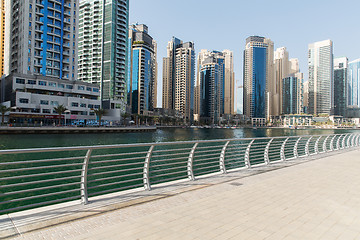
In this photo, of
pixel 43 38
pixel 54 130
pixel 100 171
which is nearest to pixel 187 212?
pixel 100 171

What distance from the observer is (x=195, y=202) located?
18.0ft

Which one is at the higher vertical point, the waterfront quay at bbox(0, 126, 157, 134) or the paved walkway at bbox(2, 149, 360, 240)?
the paved walkway at bbox(2, 149, 360, 240)

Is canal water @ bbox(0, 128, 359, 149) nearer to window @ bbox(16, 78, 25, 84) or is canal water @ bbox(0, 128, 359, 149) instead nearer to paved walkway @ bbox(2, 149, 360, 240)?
window @ bbox(16, 78, 25, 84)

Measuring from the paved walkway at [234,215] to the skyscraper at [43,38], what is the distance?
92448 mm

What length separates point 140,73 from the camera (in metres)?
173

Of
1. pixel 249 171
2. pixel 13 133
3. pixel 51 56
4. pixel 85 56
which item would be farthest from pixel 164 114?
pixel 249 171

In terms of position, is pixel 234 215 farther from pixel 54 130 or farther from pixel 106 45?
pixel 106 45

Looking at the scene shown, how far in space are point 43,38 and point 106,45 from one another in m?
41.7

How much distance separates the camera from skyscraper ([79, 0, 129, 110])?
120 metres

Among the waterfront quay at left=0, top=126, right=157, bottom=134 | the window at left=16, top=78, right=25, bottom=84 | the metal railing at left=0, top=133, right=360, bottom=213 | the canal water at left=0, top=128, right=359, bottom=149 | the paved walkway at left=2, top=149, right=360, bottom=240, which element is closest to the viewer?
the paved walkway at left=2, top=149, right=360, bottom=240

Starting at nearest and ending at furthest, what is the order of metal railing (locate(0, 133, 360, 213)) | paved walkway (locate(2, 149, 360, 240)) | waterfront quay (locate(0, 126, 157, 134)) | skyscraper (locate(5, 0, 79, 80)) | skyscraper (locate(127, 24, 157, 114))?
paved walkway (locate(2, 149, 360, 240)) < metal railing (locate(0, 133, 360, 213)) < waterfront quay (locate(0, 126, 157, 134)) < skyscraper (locate(5, 0, 79, 80)) < skyscraper (locate(127, 24, 157, 114))

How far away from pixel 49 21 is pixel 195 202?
9957 centimetres

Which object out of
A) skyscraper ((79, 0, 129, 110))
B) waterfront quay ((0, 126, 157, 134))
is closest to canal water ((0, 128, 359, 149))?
waterfront quay ((0, 126, 157, 134))

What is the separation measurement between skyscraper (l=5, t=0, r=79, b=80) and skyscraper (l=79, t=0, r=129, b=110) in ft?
96.0
